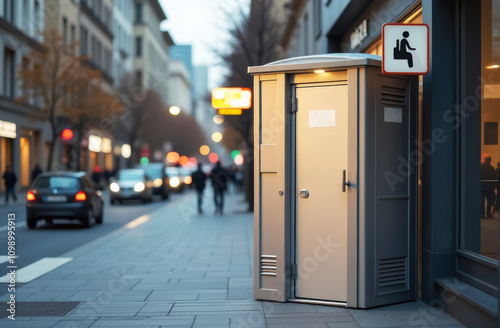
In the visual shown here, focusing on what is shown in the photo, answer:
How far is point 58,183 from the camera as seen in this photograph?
60.1 feet

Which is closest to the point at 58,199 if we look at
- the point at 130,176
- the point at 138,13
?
the point at 130,176

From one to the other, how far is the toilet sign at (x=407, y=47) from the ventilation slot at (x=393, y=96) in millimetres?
322

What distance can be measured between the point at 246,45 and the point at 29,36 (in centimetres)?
1993

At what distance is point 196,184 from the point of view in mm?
25359

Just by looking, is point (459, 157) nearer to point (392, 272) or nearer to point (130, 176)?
point (392, 272)

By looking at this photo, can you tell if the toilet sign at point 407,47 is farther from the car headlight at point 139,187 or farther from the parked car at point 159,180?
the parked car at point 159,180

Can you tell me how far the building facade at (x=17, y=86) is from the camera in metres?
36.0

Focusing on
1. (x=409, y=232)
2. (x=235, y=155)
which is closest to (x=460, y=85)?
(x=409, y=232)

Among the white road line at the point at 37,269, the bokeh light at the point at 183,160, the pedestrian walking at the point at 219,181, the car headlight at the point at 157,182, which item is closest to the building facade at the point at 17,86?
the car headlight at the point at 157,182

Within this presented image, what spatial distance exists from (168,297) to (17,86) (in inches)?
1301

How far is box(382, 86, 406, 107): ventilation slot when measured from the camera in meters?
7.55

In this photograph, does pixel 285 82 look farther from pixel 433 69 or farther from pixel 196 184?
pixel 196 184

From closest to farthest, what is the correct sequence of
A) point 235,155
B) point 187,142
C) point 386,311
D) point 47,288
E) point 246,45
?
point 386,311 < point 47,288 < point 246,45 < point 235,155 < point 187,142

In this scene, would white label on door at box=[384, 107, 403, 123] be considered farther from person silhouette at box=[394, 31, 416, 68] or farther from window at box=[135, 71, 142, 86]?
window at box=[135, 71, 142, 86]
